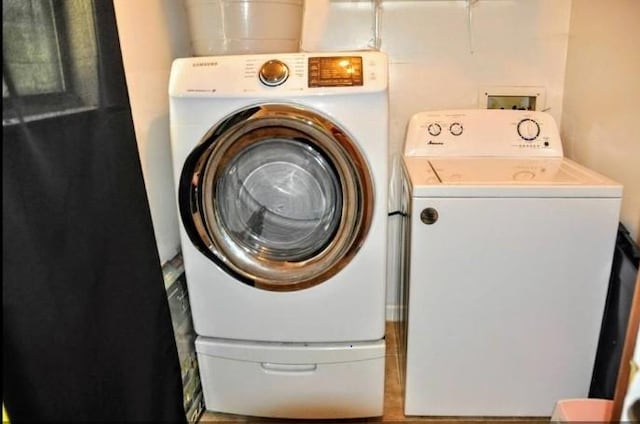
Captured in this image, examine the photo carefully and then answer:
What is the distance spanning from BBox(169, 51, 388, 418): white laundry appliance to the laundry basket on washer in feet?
0.71

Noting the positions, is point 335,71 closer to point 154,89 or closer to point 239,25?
point 239,25

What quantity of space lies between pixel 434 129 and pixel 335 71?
70 cm

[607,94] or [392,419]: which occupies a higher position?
[607,94]

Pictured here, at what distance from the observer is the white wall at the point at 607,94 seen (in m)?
1.39

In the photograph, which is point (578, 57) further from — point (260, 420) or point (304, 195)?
point (260, 420)

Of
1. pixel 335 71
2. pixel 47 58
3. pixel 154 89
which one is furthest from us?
pixel 154 89

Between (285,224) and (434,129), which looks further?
(434,129)

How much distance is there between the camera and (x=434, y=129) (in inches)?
71.0

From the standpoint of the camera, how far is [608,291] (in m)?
1.40

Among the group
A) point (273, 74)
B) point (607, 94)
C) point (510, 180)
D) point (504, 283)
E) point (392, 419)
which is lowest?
point (392, 419)

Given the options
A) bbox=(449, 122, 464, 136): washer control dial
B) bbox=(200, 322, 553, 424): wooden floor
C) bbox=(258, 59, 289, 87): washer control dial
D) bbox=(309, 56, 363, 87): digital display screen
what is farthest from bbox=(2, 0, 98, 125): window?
bbox=(449, 122, 464, 136): washer control dial

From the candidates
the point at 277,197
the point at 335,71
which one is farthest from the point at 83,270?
the point at 335,71

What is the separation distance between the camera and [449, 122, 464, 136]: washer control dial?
179cm

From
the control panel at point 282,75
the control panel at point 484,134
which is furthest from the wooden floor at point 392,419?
the control panel at point 282,75
